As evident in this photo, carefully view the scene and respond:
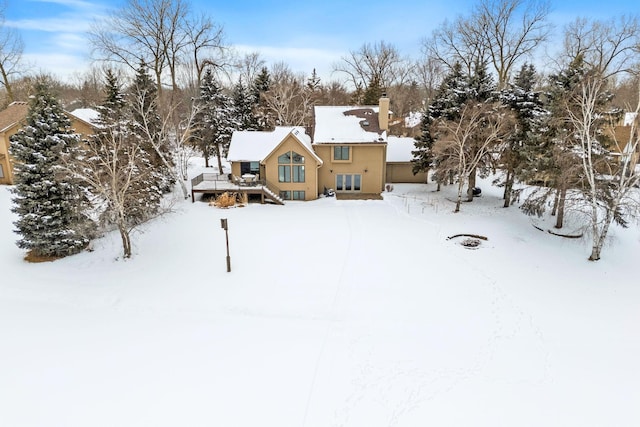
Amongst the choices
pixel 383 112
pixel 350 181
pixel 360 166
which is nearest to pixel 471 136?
pixel 383 112

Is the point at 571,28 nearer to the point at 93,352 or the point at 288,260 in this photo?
the point at 288,260

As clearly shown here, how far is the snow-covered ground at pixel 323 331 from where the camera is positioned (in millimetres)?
8664

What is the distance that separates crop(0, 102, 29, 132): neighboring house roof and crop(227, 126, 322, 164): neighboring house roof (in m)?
16.8

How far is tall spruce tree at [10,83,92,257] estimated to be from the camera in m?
15.3

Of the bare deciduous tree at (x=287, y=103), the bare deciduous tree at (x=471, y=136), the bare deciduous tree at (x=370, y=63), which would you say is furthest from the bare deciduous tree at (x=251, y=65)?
the bare deciduous tree at (x=471, y=136)

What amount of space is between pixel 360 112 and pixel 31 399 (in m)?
26.9

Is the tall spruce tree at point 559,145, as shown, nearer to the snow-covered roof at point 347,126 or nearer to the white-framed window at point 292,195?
the snow-covered roof at point 347,126

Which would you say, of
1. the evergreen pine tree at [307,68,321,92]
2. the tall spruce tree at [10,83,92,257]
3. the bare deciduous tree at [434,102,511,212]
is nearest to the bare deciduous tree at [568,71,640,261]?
the bare deciduous tree at [434,102,511,212]

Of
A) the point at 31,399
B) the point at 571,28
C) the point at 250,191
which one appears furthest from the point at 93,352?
the point at 571,28

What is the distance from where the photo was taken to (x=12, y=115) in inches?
1131

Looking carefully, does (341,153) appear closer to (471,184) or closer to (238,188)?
(238,188)

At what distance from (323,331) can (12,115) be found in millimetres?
32505

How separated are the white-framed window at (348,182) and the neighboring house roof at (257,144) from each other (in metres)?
2.75

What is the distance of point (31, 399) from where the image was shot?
8633 millimetres
